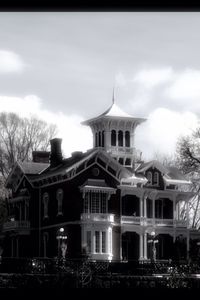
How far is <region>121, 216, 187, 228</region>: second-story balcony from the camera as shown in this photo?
36.8 m

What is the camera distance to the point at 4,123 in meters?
33.7

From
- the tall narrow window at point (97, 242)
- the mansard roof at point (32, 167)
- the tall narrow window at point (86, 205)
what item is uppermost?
the mansard roof at point (32, 167)

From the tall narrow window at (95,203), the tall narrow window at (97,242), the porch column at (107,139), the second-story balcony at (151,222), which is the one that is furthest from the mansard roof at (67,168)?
the tall narrow window at (97,242)

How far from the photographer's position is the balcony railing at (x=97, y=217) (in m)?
35.0

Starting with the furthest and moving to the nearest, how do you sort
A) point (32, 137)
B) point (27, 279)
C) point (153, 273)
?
point (32, 137)
point (153, 273)
point (27, 279)

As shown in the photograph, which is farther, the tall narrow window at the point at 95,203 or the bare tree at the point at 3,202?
the bare tree at the point at 3,202

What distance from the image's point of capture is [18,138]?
35.1 metres

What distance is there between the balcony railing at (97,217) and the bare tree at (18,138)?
4.86 m

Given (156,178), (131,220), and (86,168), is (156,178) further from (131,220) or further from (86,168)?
(86,168)

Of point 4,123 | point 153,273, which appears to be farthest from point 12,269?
point 4,123

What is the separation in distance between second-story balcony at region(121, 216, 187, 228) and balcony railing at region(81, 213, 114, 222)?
3.84 ft

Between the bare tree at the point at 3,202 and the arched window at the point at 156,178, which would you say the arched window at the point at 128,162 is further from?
the bare tree at the point at 3,202
